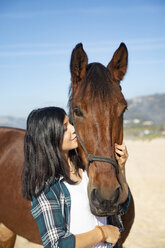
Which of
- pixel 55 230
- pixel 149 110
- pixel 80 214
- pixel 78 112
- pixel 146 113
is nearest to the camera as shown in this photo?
pixel 55 230

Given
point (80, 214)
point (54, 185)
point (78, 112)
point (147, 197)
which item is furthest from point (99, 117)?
point (147, 197)

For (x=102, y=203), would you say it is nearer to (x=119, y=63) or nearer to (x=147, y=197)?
(x=119, y=63)

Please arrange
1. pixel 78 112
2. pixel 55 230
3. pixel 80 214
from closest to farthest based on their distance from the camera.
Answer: pixel 55 230 → pixel 80 214 → pixel 78 112

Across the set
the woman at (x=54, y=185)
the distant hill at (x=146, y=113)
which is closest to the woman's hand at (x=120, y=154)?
the woman at (x=54, y=185)

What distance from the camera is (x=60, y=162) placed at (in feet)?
5.56

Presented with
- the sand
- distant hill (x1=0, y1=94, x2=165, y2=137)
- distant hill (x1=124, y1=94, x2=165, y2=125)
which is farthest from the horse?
distant hill (x1=124, y1=94, x2=165, y2=125)

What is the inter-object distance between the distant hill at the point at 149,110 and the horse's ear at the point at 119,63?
132ft

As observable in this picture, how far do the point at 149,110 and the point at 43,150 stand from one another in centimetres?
5435

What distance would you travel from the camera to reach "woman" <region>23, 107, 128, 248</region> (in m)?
1.45

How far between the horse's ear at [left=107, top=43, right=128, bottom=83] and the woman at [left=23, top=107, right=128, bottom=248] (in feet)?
2.18

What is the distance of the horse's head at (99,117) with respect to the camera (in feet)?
5.20

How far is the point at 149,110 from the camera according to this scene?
54031 millimetres

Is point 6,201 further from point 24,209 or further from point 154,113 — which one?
point 154,113

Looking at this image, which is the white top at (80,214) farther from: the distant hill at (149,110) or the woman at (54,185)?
the distant hill at (149,110)
